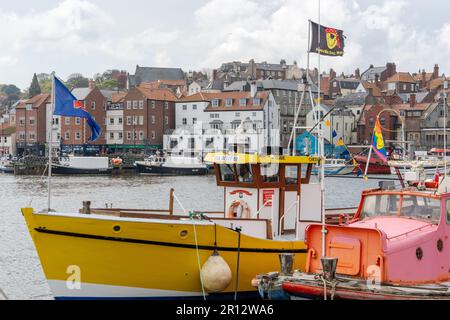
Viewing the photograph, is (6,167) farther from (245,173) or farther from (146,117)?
(245,173)

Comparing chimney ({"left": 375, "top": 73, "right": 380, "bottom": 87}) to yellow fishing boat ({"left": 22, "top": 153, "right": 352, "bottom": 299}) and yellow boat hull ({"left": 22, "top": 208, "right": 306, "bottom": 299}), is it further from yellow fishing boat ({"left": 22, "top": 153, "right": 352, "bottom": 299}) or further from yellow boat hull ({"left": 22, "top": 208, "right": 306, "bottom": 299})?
yellow boat hull ({"left": 22, "top": 208, "right": 306, "bottom": 299})

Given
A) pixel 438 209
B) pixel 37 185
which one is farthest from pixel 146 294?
pixel 37 185

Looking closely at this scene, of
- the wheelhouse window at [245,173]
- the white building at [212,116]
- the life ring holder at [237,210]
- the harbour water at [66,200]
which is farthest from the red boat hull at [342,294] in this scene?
the white building at [212,116]

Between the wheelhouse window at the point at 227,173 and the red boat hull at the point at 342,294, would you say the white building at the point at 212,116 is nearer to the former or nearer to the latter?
the wheelhouse window at the point at 227,173

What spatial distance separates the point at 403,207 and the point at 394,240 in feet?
6.19

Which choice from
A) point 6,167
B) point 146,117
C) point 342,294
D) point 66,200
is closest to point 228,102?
point 146,117

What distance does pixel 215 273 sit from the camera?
57.6ft

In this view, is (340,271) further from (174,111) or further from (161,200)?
(174,111)

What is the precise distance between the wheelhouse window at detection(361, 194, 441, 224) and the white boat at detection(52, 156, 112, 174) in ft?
269

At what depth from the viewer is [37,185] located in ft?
245

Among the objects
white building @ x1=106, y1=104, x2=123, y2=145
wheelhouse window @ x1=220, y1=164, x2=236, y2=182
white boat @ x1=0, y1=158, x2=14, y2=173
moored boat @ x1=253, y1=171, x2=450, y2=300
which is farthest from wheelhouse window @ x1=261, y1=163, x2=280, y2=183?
white building @ x1=106, y1=104, x2=123, y2=145

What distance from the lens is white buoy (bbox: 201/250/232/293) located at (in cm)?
1758

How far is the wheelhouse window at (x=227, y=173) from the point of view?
21.2 meters

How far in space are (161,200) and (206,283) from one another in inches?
1564
